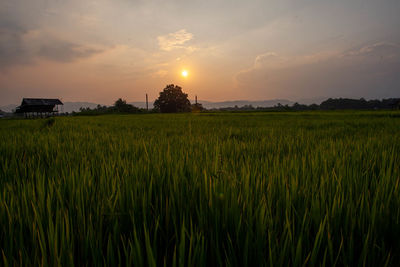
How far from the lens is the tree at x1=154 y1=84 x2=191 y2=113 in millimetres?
54812

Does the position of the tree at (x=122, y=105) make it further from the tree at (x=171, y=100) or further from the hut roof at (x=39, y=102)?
the hut roof at (x=39, y=102)

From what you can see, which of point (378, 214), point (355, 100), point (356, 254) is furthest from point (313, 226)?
point (355, 100)

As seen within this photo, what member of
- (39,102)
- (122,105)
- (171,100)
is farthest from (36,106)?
(171,100)

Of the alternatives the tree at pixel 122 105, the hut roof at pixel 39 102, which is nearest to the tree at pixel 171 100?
the tree at pixel 122 105

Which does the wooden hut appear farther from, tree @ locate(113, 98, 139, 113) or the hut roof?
tree @ locate(113, 98, 139, 113)

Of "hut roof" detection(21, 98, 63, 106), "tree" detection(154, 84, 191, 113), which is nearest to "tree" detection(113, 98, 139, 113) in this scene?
"tree" detection(154, 84, 191, 113)

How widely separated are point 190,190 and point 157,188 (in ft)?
0.60

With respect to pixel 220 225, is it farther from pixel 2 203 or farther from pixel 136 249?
pixel 2 203

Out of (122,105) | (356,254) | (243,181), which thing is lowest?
(356,254)

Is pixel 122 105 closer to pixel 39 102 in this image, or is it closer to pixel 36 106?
pixel 39 102

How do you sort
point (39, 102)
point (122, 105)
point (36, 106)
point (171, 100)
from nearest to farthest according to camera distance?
point (36, 106) < point (39, 102) < point (122, 105) < point (171, 100)

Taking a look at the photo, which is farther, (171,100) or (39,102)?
(171,100)

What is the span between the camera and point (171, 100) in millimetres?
54594

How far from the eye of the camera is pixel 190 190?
0.90 meters
